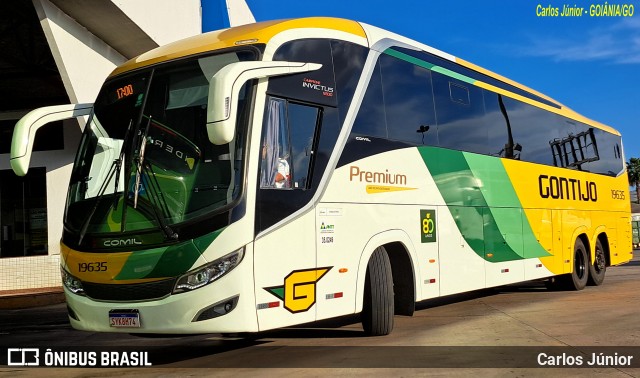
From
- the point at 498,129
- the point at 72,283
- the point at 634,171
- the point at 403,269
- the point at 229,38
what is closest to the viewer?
the point at 72,283

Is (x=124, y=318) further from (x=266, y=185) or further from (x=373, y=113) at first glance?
(x=373, y=113)

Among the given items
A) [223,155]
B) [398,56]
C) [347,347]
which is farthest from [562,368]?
[398,56]

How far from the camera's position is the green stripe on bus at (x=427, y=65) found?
893 cm

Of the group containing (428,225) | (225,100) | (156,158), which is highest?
(225,100)

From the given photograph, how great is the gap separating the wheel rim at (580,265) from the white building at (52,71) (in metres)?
12.6

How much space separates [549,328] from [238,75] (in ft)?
18.8

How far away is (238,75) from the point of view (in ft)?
19.6

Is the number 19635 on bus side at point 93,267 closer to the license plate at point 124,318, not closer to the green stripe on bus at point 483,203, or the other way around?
the license plate at point 124,318

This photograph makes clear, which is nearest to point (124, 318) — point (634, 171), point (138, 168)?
point (138, 168)

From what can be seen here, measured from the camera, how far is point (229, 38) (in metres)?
7.13

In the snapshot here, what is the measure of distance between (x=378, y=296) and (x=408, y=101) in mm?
2808

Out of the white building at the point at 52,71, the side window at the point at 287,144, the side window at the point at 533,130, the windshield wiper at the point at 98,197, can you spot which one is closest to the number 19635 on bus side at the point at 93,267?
the windshield wiper at the point at 98,197

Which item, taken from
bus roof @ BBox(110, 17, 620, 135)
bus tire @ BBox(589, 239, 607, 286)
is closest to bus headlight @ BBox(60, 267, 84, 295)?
bus roof @ BBox(110, 17, 620, 135)

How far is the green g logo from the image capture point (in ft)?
29.4
